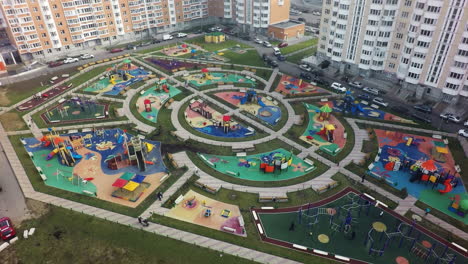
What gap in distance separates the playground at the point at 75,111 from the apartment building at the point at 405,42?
76902 mm

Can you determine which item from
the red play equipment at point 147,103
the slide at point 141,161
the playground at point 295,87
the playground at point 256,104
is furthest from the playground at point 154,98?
the playground at point 295,87

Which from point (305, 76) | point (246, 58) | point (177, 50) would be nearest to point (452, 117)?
point (305, 76)

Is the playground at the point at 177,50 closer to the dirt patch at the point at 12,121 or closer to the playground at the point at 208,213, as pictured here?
the dirt patch at the point at 12,121

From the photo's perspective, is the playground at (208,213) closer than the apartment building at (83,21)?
Yes

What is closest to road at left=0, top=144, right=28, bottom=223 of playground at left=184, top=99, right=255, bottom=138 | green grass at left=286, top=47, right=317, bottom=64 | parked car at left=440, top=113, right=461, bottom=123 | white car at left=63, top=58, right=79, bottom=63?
playground at left=184, top=99, right=255, bottom=138

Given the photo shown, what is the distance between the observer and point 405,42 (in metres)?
87.1

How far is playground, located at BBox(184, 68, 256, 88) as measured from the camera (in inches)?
3935

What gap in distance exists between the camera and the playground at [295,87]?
309ft

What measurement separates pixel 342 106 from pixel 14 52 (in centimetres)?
11622

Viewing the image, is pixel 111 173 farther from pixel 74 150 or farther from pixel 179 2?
pixel 179 2

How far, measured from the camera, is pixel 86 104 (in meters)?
86.6

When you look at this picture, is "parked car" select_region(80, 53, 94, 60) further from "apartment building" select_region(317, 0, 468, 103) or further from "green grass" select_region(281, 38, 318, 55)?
"apartment building" select_region(317, 0, 468, 103)

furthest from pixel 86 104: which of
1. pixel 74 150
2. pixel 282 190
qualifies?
pixel 282 190

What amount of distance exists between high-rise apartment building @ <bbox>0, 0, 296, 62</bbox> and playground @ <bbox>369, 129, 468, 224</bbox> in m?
91.8
